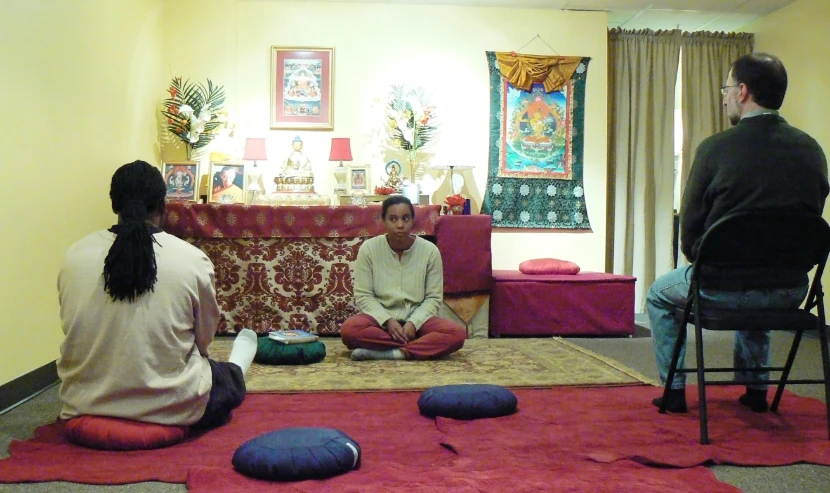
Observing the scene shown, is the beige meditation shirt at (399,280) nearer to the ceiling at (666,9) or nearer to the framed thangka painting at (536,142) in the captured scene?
the framed thangka painting at (536,142)

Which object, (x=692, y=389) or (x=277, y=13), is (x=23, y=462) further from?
(x=277, y=13)

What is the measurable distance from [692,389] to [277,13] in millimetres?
4555

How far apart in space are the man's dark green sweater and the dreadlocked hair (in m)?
1.83

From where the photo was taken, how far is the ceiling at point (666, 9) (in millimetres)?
5754

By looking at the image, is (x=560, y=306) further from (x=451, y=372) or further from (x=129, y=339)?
(x=129, y=339)

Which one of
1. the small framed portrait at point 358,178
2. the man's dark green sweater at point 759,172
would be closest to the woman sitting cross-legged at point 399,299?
the man's dark green sweater at point 759,172

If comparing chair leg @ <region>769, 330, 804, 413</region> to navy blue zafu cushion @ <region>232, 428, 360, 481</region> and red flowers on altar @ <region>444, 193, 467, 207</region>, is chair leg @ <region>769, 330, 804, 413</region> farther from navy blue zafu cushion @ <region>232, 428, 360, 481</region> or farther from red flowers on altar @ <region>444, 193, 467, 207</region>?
red flowers on altar @ <region>444, 193, 467, 207</region>

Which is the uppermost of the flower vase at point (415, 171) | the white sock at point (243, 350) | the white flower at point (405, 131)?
the white flower at point (405, 131)

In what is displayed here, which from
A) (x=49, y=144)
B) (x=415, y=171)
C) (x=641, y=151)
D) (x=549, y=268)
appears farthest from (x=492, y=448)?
(x=641, y=151)

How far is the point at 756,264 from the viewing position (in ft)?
7.27

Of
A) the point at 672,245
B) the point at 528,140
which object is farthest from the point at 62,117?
the point at 672,245

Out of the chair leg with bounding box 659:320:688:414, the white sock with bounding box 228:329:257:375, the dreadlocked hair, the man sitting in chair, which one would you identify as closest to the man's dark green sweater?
the man sitting in chair

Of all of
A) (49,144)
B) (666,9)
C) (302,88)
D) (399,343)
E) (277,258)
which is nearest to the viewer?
(49,144)

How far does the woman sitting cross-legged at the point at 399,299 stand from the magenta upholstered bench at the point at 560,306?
3.53ft
